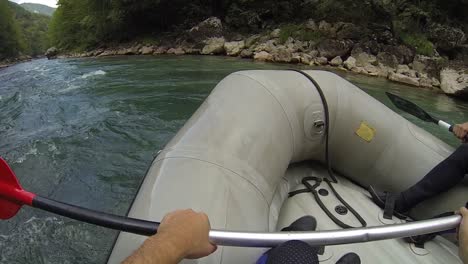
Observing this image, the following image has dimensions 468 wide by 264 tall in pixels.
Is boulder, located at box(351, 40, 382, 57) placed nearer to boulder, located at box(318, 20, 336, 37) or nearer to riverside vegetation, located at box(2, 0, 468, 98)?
riverside vegetation, located at box(2, 0, 468, 98)

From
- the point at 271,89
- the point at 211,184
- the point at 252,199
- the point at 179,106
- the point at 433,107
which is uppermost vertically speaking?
the point at 271,89

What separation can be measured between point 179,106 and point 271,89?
366cm

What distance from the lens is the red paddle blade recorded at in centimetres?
130

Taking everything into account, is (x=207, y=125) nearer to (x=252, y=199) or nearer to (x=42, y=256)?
(x=252, y=199)

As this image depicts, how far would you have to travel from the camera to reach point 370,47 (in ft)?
37.4

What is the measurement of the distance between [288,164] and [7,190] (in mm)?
1242

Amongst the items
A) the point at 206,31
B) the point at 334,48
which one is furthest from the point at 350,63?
the point at 206,31

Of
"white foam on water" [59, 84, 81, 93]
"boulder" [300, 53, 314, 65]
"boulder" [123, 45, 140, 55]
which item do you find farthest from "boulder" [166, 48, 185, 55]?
"white foam on water" [59, 84, 81, 93]

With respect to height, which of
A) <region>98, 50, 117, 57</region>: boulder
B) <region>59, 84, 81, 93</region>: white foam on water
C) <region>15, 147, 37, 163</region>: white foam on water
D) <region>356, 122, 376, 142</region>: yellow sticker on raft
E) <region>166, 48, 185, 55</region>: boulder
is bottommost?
<region>98, 50, 117, 57</region>: boulder

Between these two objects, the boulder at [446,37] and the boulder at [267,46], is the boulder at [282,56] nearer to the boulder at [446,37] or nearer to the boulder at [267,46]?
the boulder at [267,46]

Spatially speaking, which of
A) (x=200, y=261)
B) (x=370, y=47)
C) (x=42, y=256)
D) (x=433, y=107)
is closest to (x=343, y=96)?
(x=200, y=261)

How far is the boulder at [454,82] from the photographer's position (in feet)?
25.9

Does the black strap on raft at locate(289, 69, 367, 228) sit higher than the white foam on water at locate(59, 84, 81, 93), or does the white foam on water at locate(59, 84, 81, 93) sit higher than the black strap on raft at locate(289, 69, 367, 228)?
the black strap on raft at locate(289, 69, 367, 228)

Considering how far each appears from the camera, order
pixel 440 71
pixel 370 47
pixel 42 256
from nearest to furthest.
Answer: pixel 42 256, pixel 440 71, pixel 370 47
